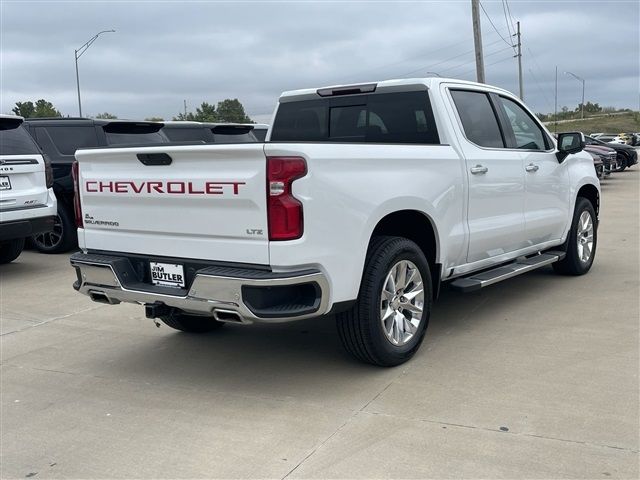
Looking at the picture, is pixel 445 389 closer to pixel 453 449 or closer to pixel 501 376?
pixel 501 376

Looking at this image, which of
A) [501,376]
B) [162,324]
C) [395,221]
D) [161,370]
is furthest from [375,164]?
[162,324]

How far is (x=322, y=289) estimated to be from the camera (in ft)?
12.8

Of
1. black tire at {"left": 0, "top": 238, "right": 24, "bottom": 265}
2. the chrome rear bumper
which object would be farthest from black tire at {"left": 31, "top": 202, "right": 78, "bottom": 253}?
the chrome rear bumper

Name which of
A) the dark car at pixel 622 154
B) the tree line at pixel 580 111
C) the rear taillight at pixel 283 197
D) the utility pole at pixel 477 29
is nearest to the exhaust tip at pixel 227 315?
the rear taillight at pixel 283 197

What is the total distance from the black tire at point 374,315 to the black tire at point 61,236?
645cm

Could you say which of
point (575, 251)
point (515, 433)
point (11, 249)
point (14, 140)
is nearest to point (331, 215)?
point (515, 433)

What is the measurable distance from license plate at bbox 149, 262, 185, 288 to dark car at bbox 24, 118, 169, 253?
573 cm

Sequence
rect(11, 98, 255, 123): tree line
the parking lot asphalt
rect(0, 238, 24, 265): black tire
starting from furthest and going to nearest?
rect(11, 98, 255, 123): tree line → rect(0, 238, 24, 265): black tire → the parking lot asphalt

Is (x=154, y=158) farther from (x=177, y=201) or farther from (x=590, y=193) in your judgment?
(x=590, y=193)

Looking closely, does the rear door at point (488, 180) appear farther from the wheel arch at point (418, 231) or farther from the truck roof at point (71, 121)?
the truck roof at point (71, 121)

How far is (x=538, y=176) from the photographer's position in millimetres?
6246

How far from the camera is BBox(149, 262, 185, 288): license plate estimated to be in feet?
13.8

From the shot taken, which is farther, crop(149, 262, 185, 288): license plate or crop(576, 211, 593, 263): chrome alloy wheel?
crop(576, 211, 593, 263): chrome alloy wheel

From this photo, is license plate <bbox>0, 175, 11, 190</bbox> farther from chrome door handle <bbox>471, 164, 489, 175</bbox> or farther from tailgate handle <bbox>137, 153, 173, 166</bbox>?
chrome door handle <bbox>471, 164, 489, 175</bbox>
